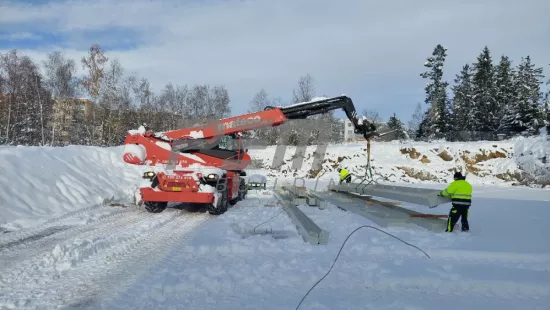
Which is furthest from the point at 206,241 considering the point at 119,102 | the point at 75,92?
the point at 75,92

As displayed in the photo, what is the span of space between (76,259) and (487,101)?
50.8m

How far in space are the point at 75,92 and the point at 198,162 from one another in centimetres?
3409

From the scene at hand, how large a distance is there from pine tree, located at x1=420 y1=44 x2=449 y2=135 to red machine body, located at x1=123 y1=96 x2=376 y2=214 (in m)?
42.0

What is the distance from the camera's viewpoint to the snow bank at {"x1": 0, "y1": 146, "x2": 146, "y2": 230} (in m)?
8.73

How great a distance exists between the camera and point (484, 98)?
1828 inches

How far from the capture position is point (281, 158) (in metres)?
32.7

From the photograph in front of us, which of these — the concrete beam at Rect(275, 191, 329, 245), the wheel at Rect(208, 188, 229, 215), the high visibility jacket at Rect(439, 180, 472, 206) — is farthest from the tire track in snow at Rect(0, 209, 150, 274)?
the high visibility jacket at Rect(439, 180, 472, 206)

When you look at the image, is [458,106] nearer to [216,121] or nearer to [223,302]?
[216,121]

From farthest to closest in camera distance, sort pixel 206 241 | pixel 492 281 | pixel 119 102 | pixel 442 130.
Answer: pixel 442 130, pixel 119 102, pixel 206 241, pixel 492 281

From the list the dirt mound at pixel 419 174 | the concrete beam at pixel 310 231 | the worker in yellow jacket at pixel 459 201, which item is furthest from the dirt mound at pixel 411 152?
the concrete beam at pixel 310 231

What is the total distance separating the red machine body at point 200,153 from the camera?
394 inches

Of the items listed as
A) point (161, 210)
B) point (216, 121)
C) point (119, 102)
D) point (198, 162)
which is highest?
point (119, 102)

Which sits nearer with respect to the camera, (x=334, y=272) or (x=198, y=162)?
(x=334, y=272)

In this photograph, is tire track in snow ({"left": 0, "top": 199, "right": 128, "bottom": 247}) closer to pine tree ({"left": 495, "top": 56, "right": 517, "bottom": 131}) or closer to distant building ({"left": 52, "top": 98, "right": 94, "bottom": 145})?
distant building ({"left": 52, "top": 98, "right": 94, "bottom": 145})
